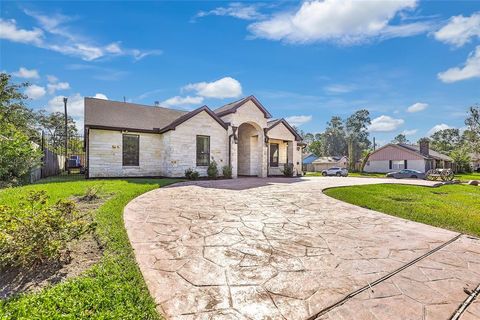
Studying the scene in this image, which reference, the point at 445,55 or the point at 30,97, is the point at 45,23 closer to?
the point at 445,55

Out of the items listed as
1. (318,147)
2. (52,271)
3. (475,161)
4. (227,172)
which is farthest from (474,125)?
(52,271)

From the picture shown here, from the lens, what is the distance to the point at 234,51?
44.0ft

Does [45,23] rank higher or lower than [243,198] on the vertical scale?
higher

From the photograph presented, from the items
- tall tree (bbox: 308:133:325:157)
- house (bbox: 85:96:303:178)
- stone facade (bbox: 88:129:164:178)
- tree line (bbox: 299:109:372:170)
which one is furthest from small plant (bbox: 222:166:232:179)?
tall tree (bbox: 308:133:325:157)

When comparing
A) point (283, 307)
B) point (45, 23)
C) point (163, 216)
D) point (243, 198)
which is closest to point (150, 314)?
point (283, 307)

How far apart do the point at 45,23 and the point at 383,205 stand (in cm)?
1274

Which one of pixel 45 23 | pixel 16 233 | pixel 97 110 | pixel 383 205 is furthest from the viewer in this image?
pixel 97 110

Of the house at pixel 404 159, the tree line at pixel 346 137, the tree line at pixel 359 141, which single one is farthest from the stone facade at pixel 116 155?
the tree line at pixel 346 137

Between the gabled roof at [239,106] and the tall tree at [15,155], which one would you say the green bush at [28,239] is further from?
the gabled roof at [239,106]

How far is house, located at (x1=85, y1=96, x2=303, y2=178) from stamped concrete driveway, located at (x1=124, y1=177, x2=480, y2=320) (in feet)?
29.7

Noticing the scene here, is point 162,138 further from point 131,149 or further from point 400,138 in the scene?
point 400,138

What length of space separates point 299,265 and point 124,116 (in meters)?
14.7

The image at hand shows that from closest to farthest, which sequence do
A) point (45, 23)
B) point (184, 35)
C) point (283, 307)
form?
point (283, 307) < point (45, 23) < point (184, 35)

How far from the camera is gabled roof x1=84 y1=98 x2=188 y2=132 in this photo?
44.4 feet
